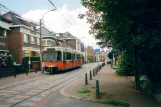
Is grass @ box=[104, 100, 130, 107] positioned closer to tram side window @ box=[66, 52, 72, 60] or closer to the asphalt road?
Result: the asphalt road

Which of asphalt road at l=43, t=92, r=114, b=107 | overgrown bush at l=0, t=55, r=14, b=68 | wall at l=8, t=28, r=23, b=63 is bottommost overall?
asphalt road at l=43, t=92, r=114, b=107

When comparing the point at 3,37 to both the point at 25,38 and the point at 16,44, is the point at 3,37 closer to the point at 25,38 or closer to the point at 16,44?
the point at 16,44

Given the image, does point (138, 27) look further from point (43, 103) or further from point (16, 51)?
point (16, 51)

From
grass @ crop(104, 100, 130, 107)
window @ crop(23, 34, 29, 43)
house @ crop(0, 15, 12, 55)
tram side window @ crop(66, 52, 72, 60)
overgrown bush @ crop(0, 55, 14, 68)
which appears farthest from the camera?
window @ crop(23, 34, 29, 43)

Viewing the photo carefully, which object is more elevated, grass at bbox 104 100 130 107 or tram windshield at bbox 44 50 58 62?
tram windshield at bbox 44 50 58 62

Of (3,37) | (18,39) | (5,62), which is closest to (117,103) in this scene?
(5,62)

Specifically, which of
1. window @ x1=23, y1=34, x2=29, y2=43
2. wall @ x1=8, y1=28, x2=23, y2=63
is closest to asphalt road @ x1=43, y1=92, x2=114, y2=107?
wall @ x1=8, y1=28, x2=23, y2=63

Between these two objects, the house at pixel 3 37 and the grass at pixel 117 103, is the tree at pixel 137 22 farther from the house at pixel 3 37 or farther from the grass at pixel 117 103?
the house at pixel 3 37

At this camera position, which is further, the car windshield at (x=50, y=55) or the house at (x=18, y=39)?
the house at (x=18, y=39)

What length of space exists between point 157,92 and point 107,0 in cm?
501

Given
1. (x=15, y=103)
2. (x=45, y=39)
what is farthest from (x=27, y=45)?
(x=15, y=103)

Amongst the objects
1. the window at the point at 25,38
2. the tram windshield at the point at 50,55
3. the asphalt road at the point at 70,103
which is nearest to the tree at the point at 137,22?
the asphalt road at the point at 70,103

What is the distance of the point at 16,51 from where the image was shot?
4228cm

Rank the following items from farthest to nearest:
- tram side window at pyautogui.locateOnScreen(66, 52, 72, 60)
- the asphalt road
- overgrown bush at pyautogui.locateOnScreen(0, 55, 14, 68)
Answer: tram side window at pyautogui.locateOnScreen(66, 52, 72, 60) < overgrown bush at pyautogui.locateOnScreen(0, 55, 14, 68) < the asphalt road
